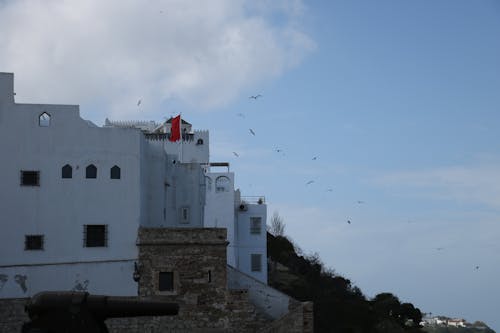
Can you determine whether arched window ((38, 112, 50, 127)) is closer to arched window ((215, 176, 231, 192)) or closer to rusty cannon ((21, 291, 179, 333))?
arched window ((215, 176, 231, 192))

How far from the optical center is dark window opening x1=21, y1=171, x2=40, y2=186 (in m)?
29.8

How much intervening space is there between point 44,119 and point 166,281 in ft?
25.8

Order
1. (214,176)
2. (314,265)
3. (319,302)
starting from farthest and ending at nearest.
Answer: (314,265) → (319,302) → (214,176)

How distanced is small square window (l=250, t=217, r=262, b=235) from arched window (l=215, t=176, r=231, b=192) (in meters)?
2.20

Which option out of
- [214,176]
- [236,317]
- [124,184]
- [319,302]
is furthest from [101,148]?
[319,302]

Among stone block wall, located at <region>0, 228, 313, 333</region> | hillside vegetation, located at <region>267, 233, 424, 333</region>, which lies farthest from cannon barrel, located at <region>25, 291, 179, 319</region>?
hillside vegetation, located at <region>267, 233, 424, 333</region>

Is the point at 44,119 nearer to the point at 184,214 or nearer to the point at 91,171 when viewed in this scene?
the point at 91,171

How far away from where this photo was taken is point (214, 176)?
40.8 metres

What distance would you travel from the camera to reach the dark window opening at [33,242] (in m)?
29.7

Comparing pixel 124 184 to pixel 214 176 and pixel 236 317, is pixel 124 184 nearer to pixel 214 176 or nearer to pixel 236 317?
pixel 236 317

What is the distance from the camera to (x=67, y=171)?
30125 millimetres

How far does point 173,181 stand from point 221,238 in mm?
7063

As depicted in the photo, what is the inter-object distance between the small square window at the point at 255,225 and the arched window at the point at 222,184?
220cm

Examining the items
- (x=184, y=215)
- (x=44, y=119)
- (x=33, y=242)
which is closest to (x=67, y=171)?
(x=44, y=119)
